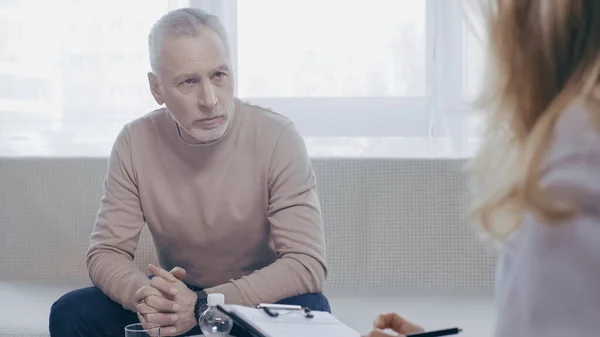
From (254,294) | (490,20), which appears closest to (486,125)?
(490,20)

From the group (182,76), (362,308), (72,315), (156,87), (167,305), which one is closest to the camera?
(167,305)

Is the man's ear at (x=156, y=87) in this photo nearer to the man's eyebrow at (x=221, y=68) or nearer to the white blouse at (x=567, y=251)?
the man's eyebrow at (x=221, y=68)

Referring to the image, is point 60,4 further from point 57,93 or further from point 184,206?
point 184,206

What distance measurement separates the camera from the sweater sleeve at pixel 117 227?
210cm

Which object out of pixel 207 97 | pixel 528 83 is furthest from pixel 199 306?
pixel 528 83

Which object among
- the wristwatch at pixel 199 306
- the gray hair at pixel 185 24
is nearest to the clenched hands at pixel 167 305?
the wristwatch at pixel 199 306

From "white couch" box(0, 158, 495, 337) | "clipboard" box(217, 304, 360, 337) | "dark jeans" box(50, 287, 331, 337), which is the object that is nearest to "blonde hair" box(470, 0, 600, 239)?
"clipboard" box(217, 304, 360, 337)

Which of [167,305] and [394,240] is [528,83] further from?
[394,240]

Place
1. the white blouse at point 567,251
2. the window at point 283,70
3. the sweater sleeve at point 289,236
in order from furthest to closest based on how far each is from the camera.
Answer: the window at point 283,70
the sweater sleeve at point 289,236
the white blouse at point 567,251

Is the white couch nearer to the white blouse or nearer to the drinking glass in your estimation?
the drinking glass

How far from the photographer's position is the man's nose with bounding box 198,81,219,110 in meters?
2.10

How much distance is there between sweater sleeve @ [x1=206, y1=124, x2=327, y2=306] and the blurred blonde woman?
1.37 metres

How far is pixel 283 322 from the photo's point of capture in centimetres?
149

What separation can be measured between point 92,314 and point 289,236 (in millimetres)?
464
